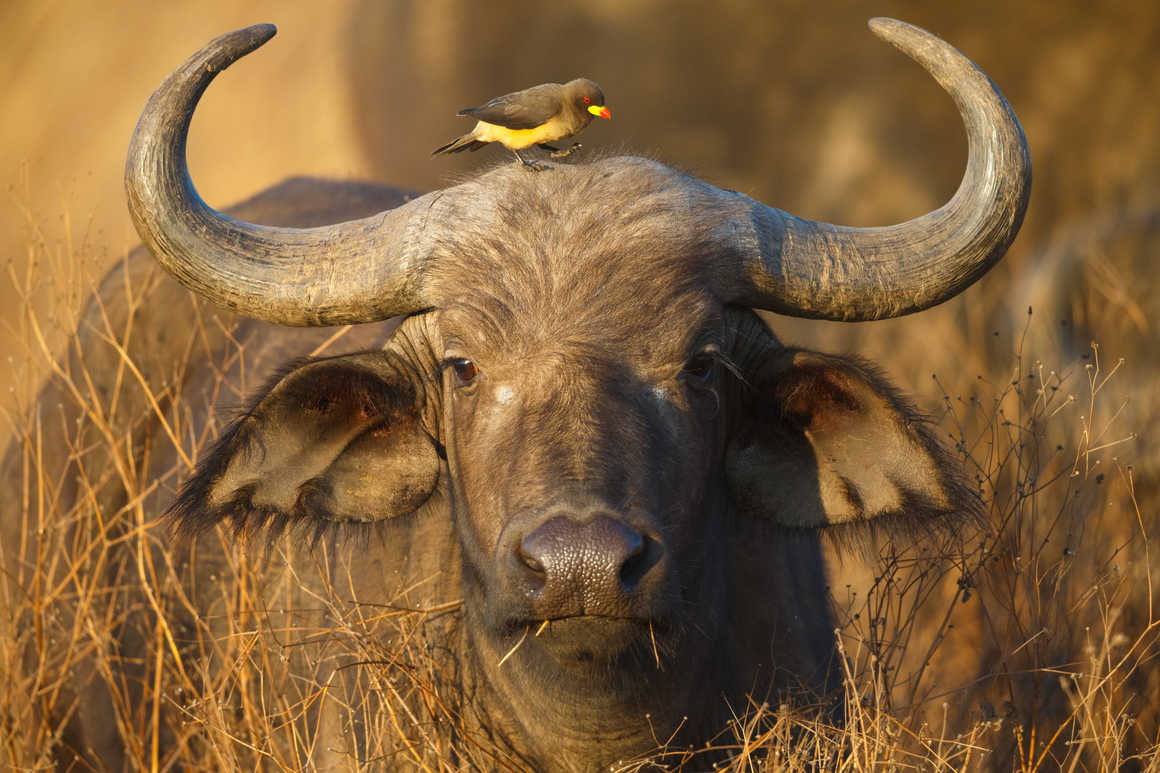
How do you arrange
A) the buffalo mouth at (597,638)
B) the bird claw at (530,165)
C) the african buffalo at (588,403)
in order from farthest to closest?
the bird claw at (530,165), the african buffalo at (588,403), the buffalo mouth at (597,638)

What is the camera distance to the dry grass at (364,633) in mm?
3797

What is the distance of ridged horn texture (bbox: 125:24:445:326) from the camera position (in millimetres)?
3367

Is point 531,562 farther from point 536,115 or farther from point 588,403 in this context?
point 536,115

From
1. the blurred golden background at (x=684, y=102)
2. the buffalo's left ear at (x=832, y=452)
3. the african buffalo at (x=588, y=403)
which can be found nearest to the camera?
the african buffalo at (x=588, y=403)

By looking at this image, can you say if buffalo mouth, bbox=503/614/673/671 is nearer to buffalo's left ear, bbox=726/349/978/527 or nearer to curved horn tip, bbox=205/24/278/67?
buffalo's left ear, bbox=726/349/978/527

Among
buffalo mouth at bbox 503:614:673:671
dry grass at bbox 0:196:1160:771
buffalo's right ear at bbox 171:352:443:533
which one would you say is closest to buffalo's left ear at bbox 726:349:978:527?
dry grass at bbox 0:196:1160:771

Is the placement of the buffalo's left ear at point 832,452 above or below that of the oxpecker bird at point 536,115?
below

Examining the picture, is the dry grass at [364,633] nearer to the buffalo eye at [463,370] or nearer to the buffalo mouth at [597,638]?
the buffalo mouth at [597,638]

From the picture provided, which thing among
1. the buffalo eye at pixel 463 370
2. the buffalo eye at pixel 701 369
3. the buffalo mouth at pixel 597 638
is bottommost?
the buffalo mouth at pixel 597 638

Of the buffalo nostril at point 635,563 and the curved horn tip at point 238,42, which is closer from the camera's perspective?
the buffalo nostril at point 635,563

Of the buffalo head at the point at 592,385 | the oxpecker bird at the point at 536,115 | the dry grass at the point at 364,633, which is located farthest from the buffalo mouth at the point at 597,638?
the oxpecker bird at the point at 536,115

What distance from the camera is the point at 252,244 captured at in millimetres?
3580

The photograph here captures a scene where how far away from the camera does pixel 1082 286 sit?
27.2ft

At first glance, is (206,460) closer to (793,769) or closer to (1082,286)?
(793,769)
